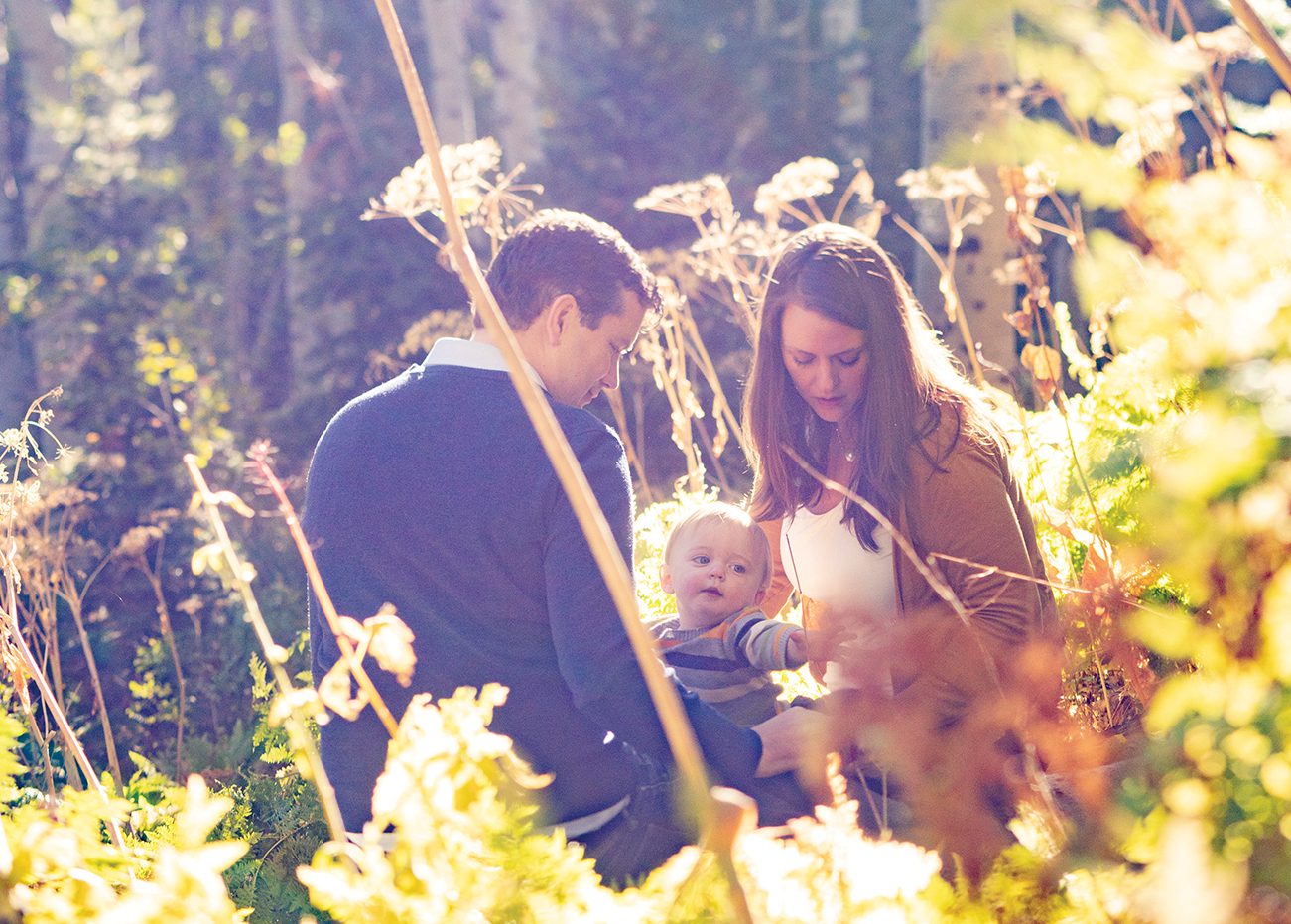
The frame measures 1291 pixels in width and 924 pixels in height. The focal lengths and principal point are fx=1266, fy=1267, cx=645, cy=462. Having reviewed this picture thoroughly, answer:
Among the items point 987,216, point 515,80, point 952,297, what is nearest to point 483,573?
point 952,297

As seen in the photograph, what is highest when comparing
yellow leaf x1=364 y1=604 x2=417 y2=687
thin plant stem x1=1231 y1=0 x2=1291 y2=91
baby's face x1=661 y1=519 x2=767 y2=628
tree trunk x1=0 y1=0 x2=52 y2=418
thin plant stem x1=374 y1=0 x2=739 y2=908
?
tree trunk x1=0 y1=0 x2=52 y2=418

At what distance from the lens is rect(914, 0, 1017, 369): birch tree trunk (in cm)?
474

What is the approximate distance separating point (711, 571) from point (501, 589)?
814 millimetres

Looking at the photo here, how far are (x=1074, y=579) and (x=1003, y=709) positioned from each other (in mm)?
1498

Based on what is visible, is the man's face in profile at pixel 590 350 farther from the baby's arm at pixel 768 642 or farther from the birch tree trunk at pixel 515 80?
the birch tree trunk at pixel 515 80

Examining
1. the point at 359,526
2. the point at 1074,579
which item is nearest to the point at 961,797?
the point at 359,526

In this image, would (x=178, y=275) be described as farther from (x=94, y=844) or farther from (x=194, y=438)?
(x=94, y=844)

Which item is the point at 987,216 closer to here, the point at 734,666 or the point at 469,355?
the point at 734,666

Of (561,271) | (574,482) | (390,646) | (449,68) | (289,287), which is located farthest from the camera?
(289,287)

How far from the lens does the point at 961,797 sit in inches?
50.9

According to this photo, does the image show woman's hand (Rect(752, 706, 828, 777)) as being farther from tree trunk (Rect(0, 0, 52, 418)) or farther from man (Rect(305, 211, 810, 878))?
tree trunk (Rect(0, 0, 52, 418))

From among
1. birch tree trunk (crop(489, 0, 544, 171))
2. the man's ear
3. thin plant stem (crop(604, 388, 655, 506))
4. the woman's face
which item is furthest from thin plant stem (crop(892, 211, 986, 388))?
birch tree trunk (crop(489, 0, 544, 171))

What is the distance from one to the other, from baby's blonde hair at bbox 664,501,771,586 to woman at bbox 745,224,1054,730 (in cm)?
10

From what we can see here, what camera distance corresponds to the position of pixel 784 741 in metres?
2.28
